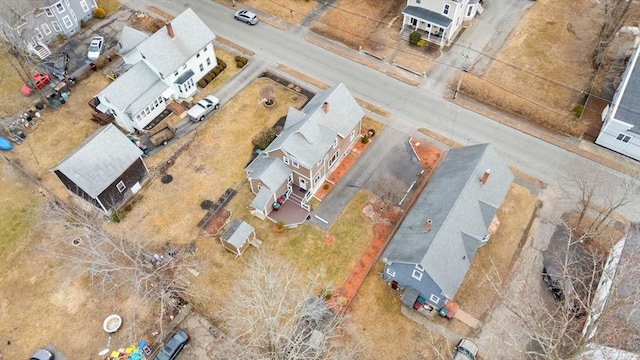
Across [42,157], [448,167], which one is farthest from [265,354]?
[42,157]

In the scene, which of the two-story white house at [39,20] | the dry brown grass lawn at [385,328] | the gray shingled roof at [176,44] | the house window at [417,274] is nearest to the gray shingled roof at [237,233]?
the dry brown grass lawn at [385,328]

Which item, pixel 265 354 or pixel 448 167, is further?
pixel 448 167

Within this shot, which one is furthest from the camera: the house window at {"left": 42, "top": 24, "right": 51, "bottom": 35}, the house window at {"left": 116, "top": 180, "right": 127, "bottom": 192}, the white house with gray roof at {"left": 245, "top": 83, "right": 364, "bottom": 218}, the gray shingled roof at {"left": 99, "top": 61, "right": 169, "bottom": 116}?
the house window at {"left": 42, "top": 24, "right": 51, "bottom": 35}

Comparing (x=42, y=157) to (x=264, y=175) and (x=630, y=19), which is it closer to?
(x=264, y=175)

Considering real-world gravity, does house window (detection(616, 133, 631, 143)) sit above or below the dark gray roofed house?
above

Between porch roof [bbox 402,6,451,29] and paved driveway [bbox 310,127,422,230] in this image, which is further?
porch roof [bbox 402,6,451,29]

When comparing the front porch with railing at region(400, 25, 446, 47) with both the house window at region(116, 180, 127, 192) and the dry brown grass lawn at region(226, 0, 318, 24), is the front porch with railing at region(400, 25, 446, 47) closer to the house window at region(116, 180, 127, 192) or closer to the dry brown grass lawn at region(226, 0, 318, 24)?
the dry brown grass lawn at region(226, 0, 318, 24)

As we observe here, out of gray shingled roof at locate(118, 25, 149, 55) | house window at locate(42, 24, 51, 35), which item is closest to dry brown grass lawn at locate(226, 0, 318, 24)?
gray shingled roof at locate(118, 25, 149, 55)

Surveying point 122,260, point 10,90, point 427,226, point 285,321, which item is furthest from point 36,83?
point 427,226

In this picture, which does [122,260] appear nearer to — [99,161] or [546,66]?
[99,161]
